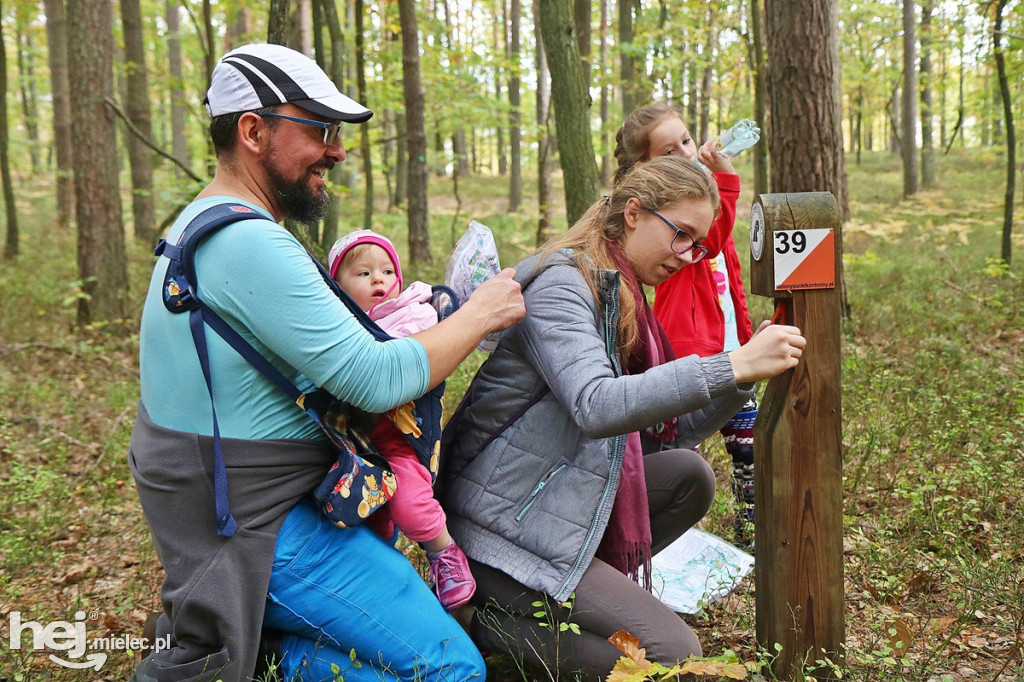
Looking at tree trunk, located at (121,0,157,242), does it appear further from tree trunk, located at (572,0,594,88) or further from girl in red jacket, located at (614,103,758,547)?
girl in red jacket, located at (614,103,758,547)

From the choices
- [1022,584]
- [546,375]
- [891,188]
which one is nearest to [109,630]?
[546,375]

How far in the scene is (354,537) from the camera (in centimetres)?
238

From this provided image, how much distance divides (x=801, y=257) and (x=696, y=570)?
1693 millimetres

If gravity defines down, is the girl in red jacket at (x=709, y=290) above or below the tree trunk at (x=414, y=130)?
below

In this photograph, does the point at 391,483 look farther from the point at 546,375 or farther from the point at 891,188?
the point at 891,188

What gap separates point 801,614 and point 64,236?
54.5 feet

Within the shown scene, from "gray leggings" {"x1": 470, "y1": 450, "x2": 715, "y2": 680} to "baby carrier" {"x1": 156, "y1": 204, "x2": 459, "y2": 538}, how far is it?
0.50 meters

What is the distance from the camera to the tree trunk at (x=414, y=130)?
10.0m

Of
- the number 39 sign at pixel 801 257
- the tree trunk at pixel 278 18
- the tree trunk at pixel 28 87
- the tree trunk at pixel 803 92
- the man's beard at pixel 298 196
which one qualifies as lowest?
the number 39 sign at pixel 801 257

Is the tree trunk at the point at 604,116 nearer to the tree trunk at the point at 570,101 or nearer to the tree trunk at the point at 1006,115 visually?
the tree trunk at the point at 1006,115

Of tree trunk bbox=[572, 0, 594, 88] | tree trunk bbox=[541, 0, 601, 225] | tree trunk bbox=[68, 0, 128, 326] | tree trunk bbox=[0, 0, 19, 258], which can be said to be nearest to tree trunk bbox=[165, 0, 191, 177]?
tree trunk bbox=[0, 0, 19, 258]

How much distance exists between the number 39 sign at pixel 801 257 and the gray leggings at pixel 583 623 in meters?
1.09

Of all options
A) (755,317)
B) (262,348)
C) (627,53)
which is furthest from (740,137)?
(627,53)

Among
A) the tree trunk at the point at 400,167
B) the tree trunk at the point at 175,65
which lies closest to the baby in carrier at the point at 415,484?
the tree trunk at the point at 400,167
